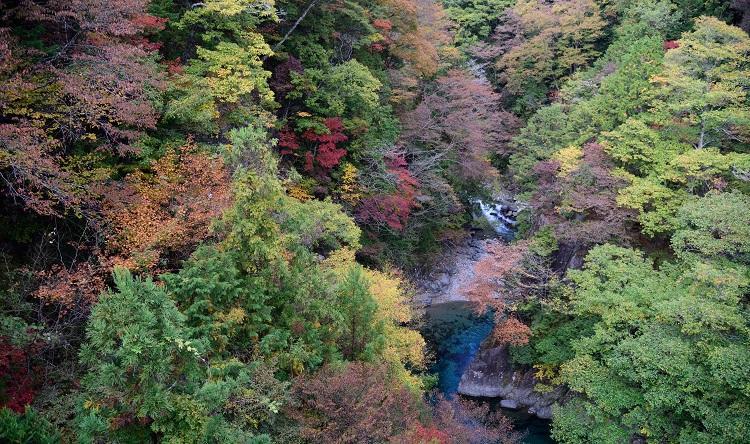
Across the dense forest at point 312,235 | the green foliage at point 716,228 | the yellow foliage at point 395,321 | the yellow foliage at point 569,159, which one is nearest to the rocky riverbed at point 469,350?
the dense forest at point 312,235

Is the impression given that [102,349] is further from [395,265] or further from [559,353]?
[395,265]

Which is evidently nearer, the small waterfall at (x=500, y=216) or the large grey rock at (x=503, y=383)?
the large grey rock at (x=503, y=383)

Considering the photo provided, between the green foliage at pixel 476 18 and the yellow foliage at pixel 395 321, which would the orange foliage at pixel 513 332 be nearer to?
the yellow foliage at pixel 395 321

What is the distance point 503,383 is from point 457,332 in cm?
493

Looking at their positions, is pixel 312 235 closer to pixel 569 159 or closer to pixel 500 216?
pixel 569 159

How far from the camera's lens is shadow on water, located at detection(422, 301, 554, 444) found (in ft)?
60.4

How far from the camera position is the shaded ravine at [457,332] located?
18.6m

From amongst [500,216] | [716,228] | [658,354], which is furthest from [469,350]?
[500,216]

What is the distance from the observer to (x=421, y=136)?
81.9 feet

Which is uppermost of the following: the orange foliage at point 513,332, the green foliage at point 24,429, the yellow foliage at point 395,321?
the green foliage at point 24,429

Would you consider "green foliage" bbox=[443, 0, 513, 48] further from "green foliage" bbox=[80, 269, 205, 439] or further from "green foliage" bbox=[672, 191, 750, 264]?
"green foliage" bbox=[80, 269, 205, 439]

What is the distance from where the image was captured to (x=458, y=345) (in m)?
23.4

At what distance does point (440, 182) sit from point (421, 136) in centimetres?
282

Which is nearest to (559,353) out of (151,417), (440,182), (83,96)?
(440,182)
